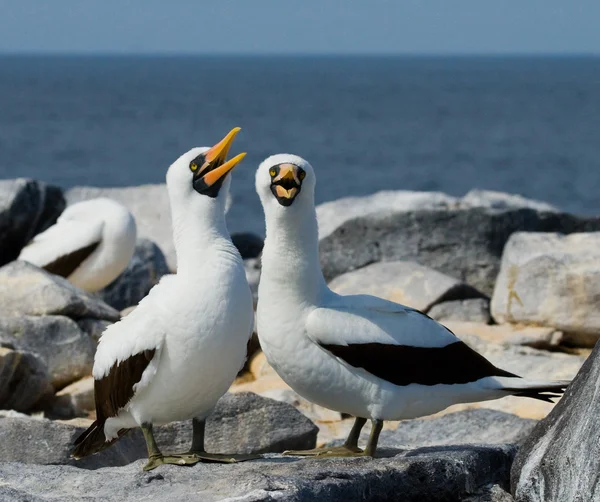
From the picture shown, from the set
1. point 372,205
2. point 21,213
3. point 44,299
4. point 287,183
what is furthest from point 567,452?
point 372,205

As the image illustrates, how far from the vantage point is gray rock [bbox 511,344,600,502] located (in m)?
5.00

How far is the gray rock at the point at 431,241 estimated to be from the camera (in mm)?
12648

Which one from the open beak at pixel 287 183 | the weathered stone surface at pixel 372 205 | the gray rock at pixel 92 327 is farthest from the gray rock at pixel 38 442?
the weathered stone surface at pixel 372 205

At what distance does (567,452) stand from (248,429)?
2448 mm

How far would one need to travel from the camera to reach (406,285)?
10.9 m

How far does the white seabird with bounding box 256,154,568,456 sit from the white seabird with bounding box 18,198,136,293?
610 centimetres

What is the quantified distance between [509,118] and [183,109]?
2059cm

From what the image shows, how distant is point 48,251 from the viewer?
1219cm

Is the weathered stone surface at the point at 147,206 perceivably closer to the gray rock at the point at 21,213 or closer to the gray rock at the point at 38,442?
the gray rock at the point at 21,213

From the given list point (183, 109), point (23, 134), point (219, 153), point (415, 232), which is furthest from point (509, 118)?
point (219, 153)

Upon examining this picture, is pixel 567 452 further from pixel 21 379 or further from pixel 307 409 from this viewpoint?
pixel 21 379

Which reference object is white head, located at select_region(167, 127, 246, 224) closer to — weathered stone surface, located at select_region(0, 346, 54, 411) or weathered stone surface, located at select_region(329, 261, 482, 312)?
weathered stone surface, located at select_region(0, 346, 54, 411)

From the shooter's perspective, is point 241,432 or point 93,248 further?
point 93,248

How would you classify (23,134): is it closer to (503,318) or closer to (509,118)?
(509,118)
